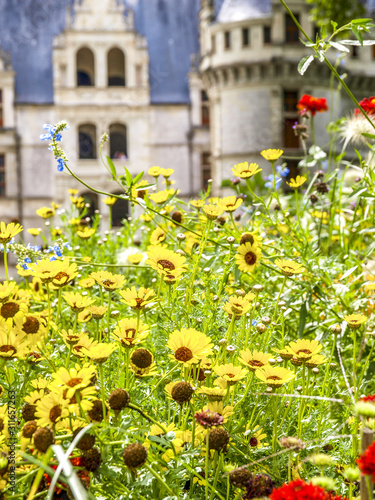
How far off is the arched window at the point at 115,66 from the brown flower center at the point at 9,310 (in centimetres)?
1247

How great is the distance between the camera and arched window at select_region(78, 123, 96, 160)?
478 inches

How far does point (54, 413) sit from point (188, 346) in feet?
0.54

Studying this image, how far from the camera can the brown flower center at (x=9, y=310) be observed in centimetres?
70

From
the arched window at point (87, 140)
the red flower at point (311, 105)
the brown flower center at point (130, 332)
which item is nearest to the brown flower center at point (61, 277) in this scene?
the brown flower center at point (130, 332)

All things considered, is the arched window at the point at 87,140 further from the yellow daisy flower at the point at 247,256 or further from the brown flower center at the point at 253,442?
the brown flower center at the point at 253,442

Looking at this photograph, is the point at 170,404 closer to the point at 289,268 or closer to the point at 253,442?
the point at 253,442

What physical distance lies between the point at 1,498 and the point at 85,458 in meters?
0.08

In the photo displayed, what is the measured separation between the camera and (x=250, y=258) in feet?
2.91

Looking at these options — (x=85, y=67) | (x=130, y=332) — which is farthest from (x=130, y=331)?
(x=85, y=67)

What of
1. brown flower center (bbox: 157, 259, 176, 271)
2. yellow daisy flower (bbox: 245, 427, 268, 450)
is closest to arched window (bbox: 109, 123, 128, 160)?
brown flower center (bbox: 157, 259, 176, 271)

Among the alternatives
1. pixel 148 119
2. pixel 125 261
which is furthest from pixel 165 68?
pixel 125 261

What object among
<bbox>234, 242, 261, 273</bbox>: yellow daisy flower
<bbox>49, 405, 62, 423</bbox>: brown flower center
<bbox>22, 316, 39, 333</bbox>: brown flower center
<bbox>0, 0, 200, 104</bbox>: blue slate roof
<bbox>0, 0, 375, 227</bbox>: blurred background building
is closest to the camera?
<bbox>49, 405, 62, 423</bbox>: brown flower center

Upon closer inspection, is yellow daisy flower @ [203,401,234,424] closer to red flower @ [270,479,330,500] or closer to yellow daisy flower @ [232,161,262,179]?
red flower @ [270,479,330,500]

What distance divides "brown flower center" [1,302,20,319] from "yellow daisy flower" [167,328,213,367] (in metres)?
0.21
